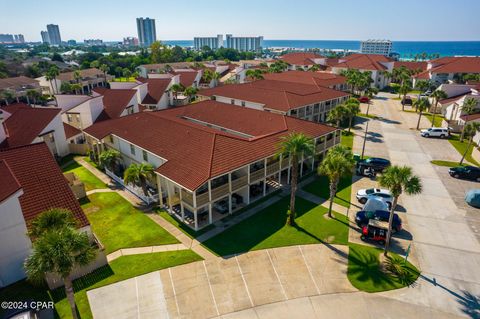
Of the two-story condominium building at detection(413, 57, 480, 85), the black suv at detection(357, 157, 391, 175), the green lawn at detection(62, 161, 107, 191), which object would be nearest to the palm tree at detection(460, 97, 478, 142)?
the black suv at detection(357, 157, 391, 175)

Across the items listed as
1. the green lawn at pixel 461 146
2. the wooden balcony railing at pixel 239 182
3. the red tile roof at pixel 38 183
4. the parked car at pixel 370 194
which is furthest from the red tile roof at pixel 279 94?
the red tile roof at pixel 38 183

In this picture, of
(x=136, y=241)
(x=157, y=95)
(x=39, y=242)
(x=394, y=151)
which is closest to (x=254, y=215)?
(x=136, y=241)

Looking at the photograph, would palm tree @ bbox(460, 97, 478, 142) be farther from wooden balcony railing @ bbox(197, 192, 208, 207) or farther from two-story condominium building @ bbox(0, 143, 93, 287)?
two-story condominium building @ bbox(0, 143, 93, 287)

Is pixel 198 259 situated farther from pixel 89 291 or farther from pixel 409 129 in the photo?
pixel 409 129

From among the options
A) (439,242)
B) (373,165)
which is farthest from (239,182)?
(373,165)

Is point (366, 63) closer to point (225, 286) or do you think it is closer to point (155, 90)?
point (155, 90)
